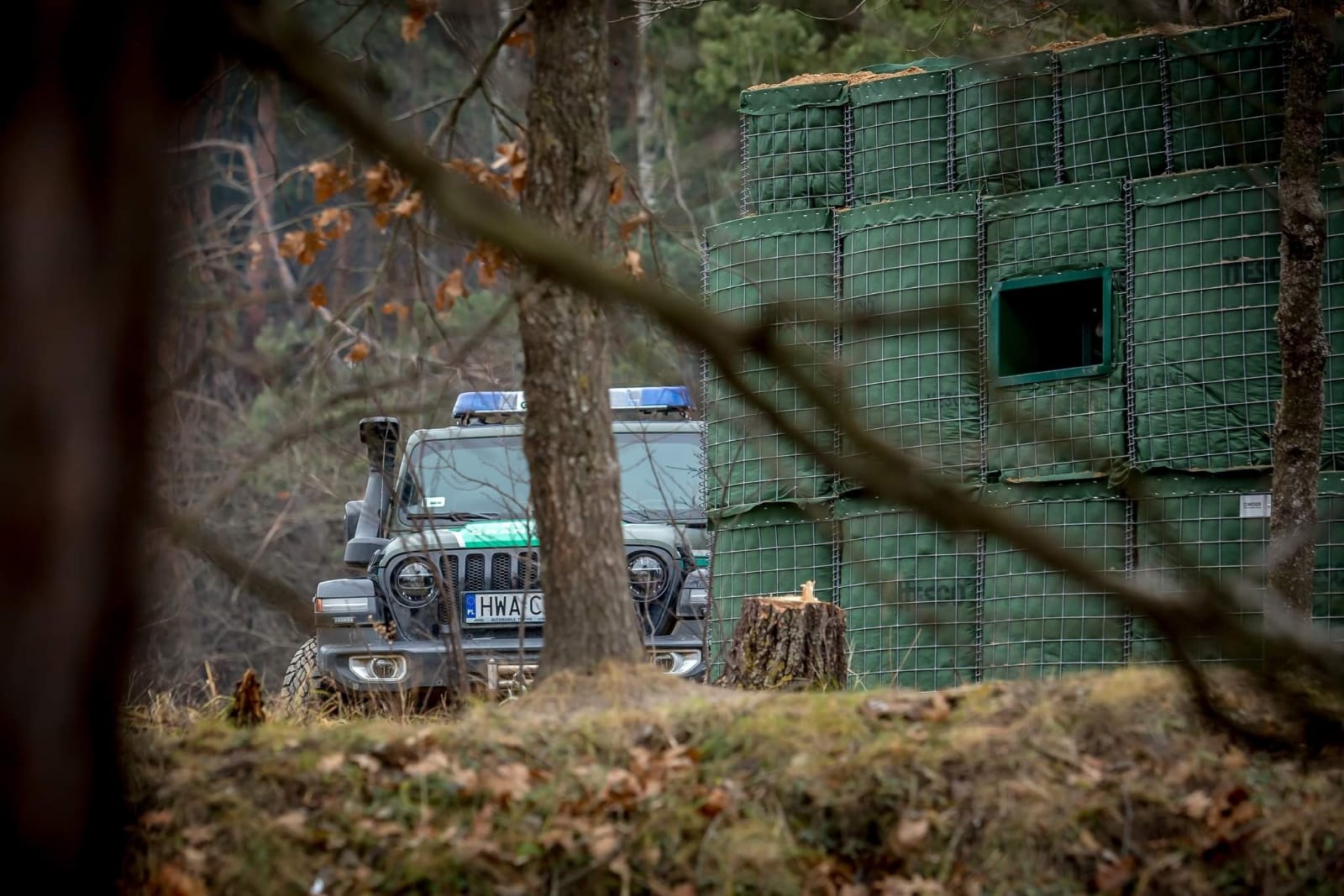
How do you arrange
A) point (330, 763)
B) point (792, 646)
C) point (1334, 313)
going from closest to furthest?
point (330, 763) < point (792, 646) < point (1334, 313)

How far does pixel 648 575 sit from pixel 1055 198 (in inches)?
118

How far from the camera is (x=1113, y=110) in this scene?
27.4ft

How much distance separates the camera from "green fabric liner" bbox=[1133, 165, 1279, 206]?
25.6 feet

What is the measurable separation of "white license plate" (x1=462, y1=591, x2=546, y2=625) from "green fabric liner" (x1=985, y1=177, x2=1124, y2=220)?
3340mm

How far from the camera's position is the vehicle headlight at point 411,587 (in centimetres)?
888

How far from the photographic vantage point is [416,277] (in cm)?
631

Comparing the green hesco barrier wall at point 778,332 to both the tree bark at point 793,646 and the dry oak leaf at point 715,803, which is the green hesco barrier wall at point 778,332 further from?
the dry oak leaf at point 715,803

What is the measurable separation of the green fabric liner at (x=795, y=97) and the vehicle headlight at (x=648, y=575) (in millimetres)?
2655

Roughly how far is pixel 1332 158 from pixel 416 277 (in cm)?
454

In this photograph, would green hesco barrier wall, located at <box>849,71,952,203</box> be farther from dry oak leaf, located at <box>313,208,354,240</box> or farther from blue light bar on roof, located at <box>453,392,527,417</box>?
dry oak leaf, located at <box>313,208,354,240</box>

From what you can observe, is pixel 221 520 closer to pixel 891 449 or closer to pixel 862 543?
pixel 862 543

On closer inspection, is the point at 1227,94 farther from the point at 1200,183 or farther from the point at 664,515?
the point at 664,515

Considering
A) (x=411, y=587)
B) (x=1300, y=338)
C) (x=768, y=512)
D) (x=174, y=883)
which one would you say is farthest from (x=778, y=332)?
(x=174, y=883)

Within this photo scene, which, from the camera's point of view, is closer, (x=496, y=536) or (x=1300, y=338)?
(x=1300, y=338)
